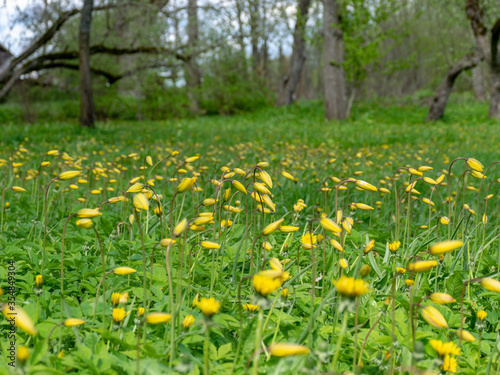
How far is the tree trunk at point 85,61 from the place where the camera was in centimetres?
984

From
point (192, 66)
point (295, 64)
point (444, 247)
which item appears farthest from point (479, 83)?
point (444, 247)

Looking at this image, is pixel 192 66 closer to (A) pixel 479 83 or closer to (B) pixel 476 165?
(B) pixel 476 165

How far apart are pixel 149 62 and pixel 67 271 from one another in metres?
11.6

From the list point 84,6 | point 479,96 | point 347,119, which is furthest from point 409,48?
point 84,6

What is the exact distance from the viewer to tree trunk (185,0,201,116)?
12074 mm

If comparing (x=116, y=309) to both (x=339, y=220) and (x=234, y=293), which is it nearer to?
(x=234, y=293)

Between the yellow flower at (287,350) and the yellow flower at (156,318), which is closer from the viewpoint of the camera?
the yellow flower at (287,350)

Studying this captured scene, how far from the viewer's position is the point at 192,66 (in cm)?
1282

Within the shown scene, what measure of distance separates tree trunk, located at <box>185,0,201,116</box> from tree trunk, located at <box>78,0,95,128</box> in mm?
2756

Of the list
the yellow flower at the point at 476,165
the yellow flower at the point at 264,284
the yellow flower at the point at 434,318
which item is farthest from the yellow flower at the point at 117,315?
the yellow flower at the point at 476,165

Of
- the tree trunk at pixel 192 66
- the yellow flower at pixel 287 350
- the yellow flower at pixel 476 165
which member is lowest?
the yellow flower at pixel 287 350

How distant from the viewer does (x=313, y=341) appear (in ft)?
4.46

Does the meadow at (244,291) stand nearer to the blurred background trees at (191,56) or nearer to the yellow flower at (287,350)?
the yellow flower at (287,350)

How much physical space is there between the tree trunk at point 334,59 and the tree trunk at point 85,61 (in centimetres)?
654
